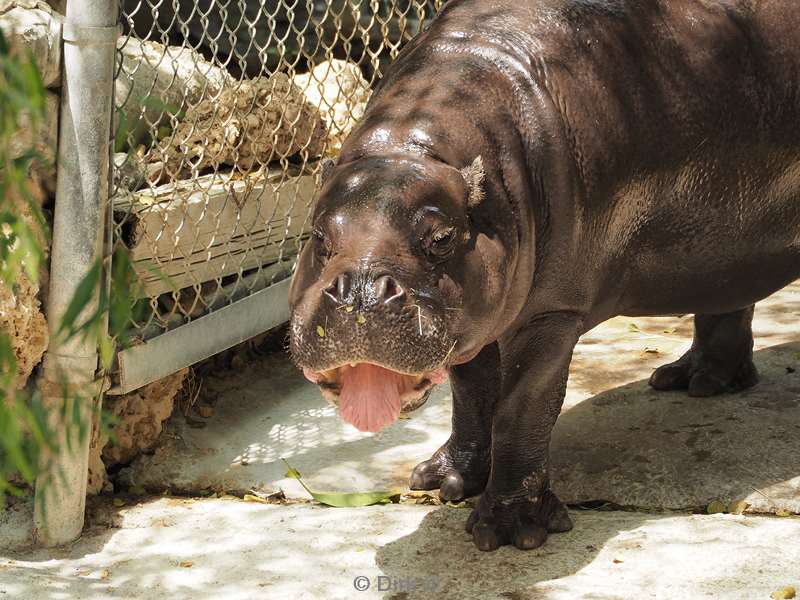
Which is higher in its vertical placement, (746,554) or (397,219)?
(397,219)

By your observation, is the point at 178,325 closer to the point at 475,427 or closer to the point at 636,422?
the point at 475,427

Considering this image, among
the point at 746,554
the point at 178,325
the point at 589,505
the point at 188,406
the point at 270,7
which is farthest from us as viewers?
the point at 270,7

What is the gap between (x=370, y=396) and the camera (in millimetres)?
4160

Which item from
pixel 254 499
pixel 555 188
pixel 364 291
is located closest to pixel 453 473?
pixel 254 499

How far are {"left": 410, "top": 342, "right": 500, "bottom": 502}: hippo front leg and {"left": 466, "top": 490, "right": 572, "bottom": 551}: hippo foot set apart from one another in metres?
0.43

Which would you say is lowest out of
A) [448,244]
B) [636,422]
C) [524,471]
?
[636,422]

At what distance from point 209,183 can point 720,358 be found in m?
2.41

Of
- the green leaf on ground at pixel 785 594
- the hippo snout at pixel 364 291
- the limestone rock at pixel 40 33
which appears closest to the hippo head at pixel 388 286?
the hippo snout at pixel 364 291

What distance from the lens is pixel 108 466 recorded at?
18.1 ft

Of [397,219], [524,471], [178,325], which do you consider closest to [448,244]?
[397,219]

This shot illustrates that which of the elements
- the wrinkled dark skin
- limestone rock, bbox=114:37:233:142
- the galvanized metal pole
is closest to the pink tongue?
the wrinkled dark skin

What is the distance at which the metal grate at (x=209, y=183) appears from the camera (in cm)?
526

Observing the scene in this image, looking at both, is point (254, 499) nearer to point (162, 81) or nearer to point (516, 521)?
point (516, 521)

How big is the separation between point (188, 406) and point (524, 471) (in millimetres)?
1961
